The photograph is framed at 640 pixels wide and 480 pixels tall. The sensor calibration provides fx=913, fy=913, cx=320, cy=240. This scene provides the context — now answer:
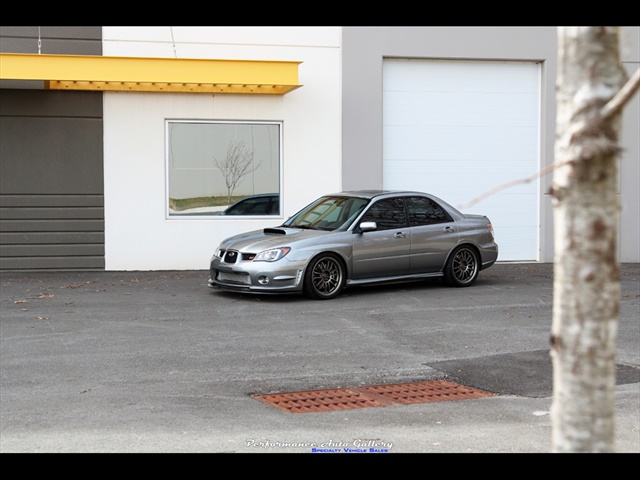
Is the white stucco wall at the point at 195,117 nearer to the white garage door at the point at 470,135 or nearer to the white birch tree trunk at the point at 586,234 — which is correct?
the white garage door at the point at 470,135

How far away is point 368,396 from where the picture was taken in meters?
7.60

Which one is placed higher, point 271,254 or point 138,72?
point 138,72

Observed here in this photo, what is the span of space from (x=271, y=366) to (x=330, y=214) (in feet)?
18.4

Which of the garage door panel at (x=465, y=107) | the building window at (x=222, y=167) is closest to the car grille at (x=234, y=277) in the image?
the building window at (x=222, y=167)

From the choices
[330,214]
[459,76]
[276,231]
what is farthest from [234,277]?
[459,76]

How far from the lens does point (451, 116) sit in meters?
19.3

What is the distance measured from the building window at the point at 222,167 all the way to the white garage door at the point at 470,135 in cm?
248

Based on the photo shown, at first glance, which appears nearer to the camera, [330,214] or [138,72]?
[330,214]

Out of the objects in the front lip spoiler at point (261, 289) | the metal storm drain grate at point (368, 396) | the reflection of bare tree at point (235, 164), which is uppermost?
the reflection of bare tree at point (235, 164)

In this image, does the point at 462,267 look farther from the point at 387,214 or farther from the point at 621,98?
the point at 621,98

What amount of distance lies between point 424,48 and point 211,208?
551 cm

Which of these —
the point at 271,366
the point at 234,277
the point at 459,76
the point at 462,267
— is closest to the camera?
the point at 271,366

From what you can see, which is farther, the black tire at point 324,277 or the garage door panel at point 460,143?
the garage door panel at point 460,143

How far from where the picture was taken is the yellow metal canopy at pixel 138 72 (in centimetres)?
1603
